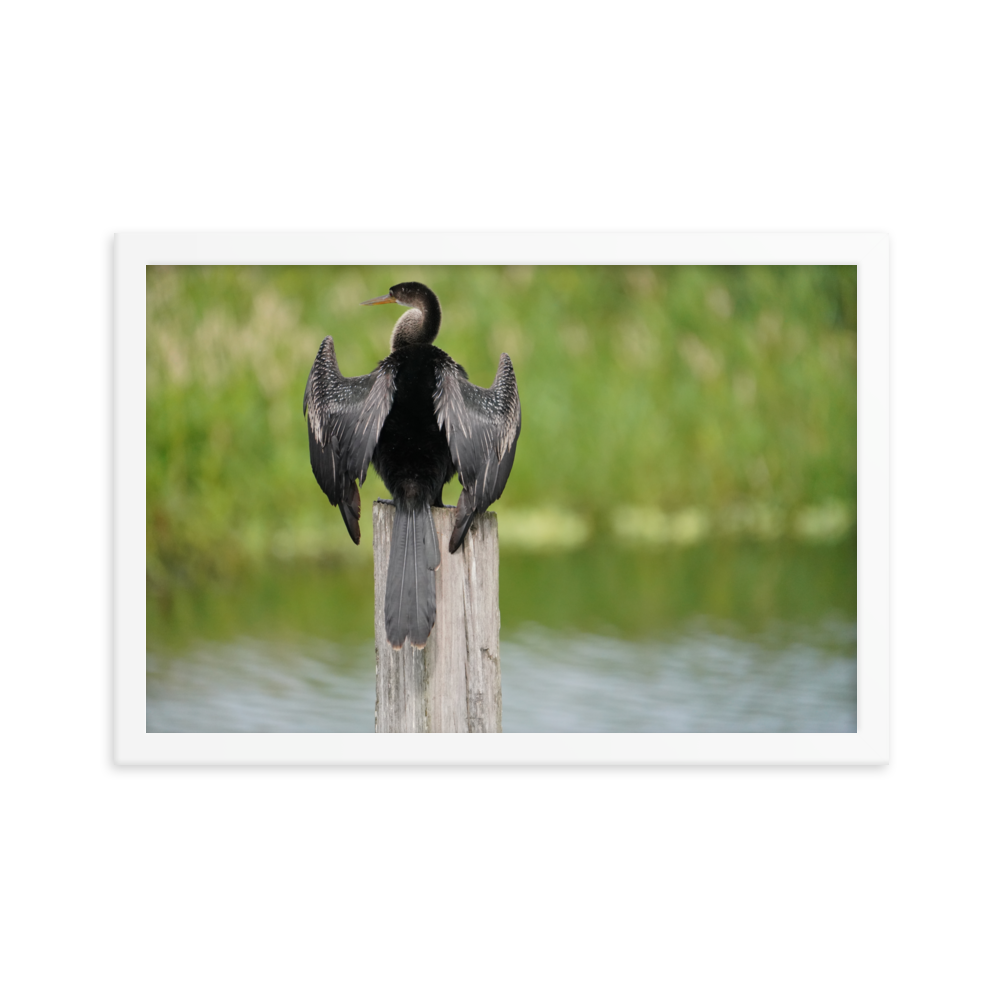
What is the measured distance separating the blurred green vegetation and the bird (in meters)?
2.13

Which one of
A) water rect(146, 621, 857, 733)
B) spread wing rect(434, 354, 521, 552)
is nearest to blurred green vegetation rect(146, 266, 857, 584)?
water rect(146, 621, 857, 733)

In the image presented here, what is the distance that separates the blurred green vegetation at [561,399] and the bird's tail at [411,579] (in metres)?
2.49

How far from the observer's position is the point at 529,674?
5.32 metres

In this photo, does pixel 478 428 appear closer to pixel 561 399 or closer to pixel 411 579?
pixel 411 579

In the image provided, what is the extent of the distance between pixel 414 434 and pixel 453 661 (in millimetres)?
720

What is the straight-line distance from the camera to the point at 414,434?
325 cm

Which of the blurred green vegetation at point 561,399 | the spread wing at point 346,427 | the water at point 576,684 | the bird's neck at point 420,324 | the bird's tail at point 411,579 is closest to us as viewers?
the bird's tail at point 411,579

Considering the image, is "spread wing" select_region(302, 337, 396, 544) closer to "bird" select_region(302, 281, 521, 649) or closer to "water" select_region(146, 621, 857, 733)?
"bird" select_region(302, 281, 521, 649)

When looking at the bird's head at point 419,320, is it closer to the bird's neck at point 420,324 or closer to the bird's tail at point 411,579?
the bird's neck at point 420,324

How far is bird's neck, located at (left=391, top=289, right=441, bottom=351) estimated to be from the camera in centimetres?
364

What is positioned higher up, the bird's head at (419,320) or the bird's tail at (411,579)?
the bird's head at (419,320)

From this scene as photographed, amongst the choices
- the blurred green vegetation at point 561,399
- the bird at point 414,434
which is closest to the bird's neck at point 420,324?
the bird at point 414,434

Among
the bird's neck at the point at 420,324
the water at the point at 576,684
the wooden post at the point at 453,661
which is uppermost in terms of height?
the bird's neck at the point at 420,324

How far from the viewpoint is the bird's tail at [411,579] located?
9.50ft
